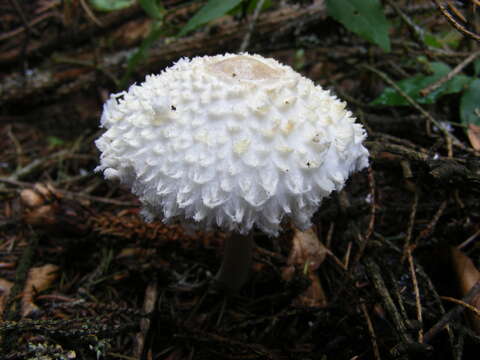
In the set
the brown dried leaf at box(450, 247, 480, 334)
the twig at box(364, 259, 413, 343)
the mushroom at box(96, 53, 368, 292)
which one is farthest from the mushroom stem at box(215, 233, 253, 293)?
the brown dried leaf at box(450, 247, 480, 334)

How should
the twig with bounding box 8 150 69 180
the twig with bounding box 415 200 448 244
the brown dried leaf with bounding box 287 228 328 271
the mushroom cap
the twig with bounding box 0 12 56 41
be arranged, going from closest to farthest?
1. the mushroom cap
2. the twig with bounding box 415 200 448 244
3. the brown dried leaf with bounding box 287 228 328 271
4. the twig with bounding box 8 150 69 180
5. the twig with bounding box 0 12 56 41

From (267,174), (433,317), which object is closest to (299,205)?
(267,174)

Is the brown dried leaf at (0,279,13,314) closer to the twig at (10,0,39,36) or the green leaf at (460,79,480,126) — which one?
the twig at (10,0,39,36)

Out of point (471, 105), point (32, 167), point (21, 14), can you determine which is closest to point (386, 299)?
point (471, 105)

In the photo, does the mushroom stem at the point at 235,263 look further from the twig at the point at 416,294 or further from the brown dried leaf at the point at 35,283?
the brown dried leaf at the point at 35,283

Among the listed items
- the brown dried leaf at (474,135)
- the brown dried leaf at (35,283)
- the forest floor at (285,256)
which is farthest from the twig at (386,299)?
the brown dried leaf at (35,283)

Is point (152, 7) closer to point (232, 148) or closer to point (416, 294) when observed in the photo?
point (232, 148)

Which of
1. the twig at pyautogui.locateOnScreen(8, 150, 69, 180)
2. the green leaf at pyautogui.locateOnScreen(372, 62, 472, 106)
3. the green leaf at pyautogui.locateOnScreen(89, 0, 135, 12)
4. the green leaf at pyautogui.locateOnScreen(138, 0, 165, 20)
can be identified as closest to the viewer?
the green leaf at pyautogui.locateOnScreen(372, 62, 472, 106)
